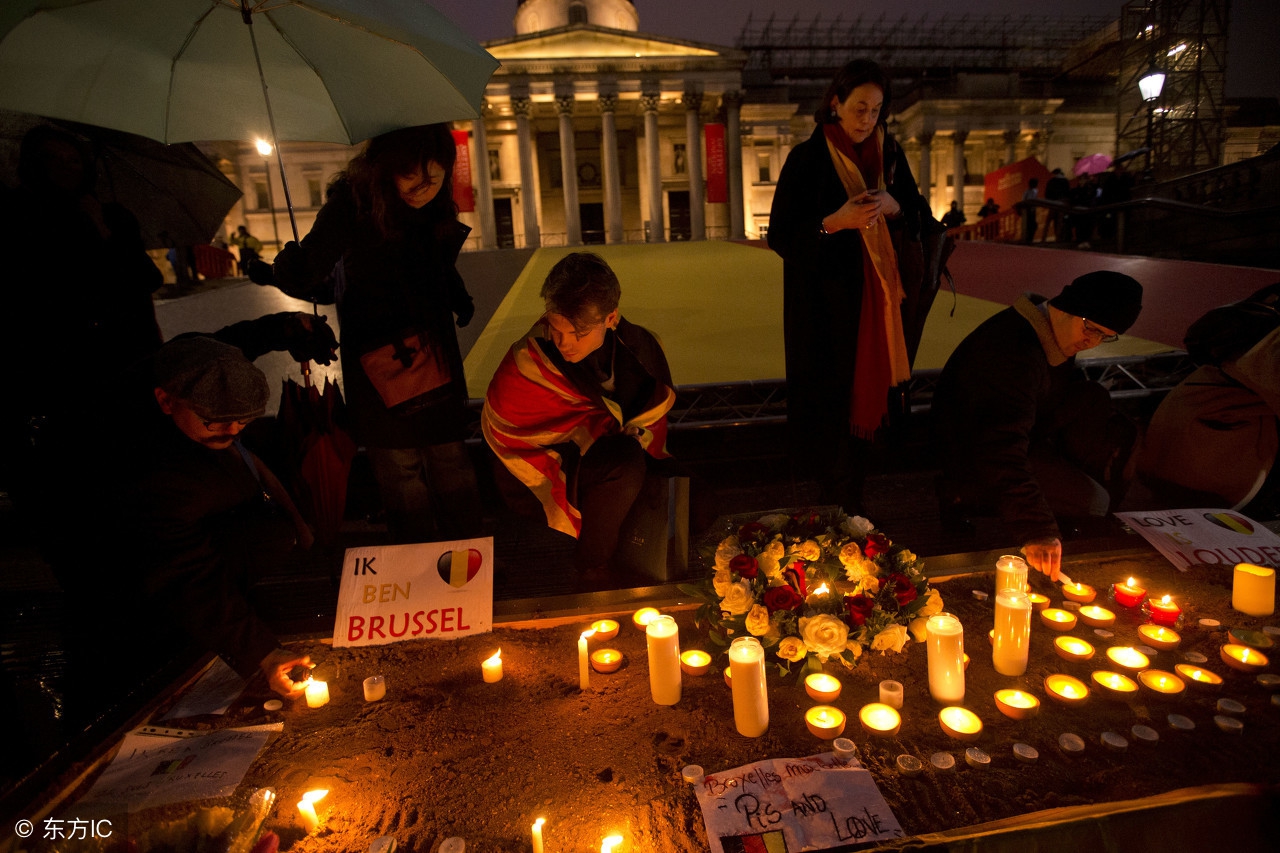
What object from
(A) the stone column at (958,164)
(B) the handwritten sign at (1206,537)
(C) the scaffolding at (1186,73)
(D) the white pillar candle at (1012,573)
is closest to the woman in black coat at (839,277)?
(D) the white pillar candle at (1012,573)

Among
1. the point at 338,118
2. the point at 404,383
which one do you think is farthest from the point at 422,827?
the point at 338,118

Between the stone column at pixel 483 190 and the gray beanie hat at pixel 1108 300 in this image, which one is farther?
the stone column at pixel 483 190

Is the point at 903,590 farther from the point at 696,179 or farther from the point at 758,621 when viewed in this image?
the point at 696,179

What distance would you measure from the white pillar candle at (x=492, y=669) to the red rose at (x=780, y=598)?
76 cm

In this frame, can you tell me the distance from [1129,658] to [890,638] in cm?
73

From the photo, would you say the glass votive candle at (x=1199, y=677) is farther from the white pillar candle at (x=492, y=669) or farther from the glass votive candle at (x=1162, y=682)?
the white pillar candle at (x=492, y=669)

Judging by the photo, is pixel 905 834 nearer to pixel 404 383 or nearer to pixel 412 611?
pixel 412 611

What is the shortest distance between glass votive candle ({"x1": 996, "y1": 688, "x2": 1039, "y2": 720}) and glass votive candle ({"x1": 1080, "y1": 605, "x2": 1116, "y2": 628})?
520 mm

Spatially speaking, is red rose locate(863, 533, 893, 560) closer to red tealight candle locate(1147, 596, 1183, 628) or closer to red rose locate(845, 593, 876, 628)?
red rose locate(845, 593, 876, 628)

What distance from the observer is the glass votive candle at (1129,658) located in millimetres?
1722

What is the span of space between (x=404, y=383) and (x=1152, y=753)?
236 cm

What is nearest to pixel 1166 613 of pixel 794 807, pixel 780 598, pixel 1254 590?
pixel 1254 590

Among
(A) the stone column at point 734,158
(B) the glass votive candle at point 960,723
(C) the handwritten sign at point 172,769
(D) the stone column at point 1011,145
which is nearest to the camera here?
(C) the handwritten sign at point 172,769

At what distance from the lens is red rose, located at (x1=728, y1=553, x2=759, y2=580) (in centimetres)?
163
